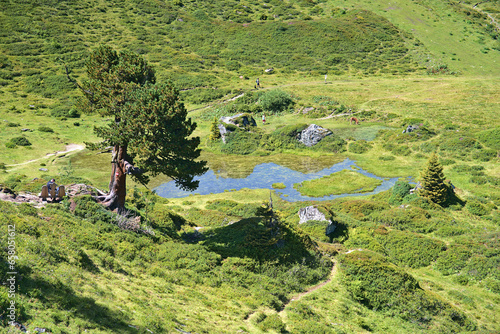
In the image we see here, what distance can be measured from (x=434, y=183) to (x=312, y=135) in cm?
2468

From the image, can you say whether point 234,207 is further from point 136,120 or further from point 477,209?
point 477,209

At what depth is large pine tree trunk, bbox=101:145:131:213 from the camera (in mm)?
26094

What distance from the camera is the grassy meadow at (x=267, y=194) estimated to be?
57.8 ft

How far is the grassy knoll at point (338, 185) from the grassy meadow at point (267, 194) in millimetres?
313

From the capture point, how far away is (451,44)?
11500 centimetres

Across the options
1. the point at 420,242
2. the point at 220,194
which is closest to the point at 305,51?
the point at 220,194

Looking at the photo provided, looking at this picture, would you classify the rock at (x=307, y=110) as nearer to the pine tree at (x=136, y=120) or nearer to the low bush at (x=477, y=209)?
the low bush at (x=477, y=209)

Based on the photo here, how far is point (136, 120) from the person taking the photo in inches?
957

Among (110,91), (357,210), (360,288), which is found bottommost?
(357,210)

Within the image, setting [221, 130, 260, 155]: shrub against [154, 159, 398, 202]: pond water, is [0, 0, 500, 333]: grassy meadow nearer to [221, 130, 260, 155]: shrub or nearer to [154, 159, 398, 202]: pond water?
[221, 130, 260, 155]: shrub

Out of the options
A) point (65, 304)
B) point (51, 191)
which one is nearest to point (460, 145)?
point (51, 191)

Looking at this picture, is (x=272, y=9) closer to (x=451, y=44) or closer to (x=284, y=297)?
(x=451, y=44)

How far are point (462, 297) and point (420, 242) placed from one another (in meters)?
5.97

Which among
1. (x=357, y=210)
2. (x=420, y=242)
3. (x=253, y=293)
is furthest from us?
(x=357, y=210)
